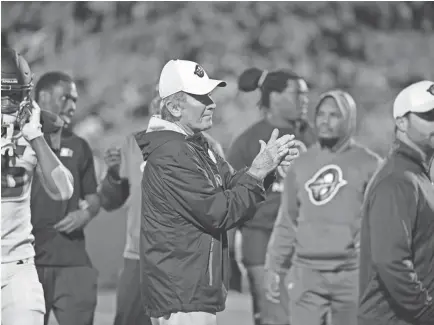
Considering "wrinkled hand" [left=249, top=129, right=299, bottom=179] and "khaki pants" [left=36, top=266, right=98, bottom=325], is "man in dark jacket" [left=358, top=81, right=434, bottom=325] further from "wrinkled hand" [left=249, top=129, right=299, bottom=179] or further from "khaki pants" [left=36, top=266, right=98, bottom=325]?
"khaki pants" [left=36, top=266, right=98, bottom=325]

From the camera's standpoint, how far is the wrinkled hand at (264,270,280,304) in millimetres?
5711

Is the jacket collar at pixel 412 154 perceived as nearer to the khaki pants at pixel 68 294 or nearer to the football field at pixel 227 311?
the khaki pants at pixel 68 294

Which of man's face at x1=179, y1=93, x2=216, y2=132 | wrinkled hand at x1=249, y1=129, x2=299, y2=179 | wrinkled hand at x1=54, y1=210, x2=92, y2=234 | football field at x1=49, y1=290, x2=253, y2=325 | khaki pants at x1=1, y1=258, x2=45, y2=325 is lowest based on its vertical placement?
football field at x1=49, y1=290, x2=253, y2=325

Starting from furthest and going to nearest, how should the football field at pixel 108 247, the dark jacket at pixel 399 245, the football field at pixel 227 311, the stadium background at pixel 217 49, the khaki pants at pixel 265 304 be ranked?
the stadium background at pixel 217 49
the football field at pixel 108 247
the football field at pixel 227 311
the khaki pants at pixel 265 304
the dark jacket at pixel 399 245

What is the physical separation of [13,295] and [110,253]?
494 centimetres

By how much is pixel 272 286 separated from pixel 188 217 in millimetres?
2088

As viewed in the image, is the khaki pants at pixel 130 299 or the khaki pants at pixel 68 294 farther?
the khaki pants at pixel 130 299

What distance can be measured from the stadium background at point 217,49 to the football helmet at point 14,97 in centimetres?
743

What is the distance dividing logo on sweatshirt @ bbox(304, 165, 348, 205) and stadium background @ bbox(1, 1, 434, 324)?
6099mm

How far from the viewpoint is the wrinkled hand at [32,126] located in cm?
418

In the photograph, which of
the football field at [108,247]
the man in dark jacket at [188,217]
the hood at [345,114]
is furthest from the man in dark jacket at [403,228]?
the football field at [108,247]

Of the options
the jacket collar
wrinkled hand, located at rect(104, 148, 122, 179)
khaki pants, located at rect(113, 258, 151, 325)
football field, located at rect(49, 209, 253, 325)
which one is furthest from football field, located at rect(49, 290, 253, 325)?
the jacket collar

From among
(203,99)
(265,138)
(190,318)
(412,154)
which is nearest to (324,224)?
(265,138)

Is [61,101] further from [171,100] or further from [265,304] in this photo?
[171,100]
